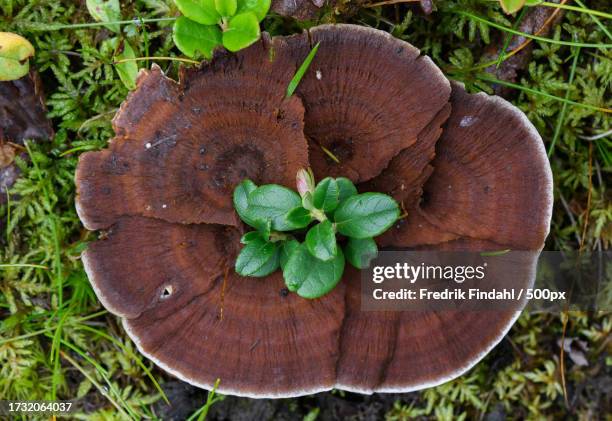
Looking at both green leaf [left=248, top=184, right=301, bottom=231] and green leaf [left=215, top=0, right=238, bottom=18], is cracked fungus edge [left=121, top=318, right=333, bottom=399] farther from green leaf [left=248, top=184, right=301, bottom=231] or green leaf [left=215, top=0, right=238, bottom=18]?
green leaf [left=215, top=0, right=238, bottom=18]

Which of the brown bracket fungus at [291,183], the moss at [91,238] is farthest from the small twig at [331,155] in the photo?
the moss at [91,238]

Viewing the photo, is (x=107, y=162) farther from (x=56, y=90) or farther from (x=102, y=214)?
(x=56, y=90)

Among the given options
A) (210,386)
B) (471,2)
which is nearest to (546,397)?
(210,386)

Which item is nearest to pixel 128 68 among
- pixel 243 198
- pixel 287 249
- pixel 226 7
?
pixel 226 7

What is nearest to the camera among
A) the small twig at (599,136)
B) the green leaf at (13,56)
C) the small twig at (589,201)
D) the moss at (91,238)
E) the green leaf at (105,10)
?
the green leaf at (13,56)

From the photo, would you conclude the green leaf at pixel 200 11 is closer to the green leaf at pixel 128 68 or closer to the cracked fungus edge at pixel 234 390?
the green leaf at pixel 128 68

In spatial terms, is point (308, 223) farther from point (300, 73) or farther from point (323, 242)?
point (300, 73)

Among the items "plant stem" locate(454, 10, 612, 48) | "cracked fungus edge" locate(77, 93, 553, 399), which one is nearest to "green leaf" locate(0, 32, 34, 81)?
"cracked fungus edge" locate(77, 93, 553, 399)
